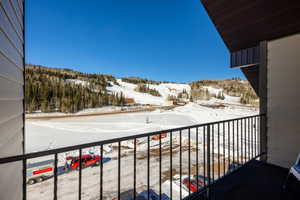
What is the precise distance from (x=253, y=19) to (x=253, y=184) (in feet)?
8.04

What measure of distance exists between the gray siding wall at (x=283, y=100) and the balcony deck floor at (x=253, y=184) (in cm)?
31

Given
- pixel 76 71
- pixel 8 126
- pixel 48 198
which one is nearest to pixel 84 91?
pixel 76 71

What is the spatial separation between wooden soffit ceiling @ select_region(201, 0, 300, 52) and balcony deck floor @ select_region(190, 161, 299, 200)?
2.17 m

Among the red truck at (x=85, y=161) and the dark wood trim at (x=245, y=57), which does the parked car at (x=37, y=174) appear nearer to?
the red truck at (x=85, y=161)

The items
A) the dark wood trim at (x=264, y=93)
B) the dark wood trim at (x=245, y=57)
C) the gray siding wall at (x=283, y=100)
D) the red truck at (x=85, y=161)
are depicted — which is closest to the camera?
the gray siding wall at (x=283, y=100)

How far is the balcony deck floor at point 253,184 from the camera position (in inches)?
62.3

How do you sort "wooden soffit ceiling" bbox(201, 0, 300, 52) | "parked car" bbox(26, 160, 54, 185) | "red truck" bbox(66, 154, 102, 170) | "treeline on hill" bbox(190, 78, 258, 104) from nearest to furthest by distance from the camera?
"wooden soffit ceiling" bbox(201, 0, 300, 52)
"parked car" bbox(26, 160, 54, 185)
"red truck" bbox(66, 154, 102, 170)
"treeline on hill" bbox(190, 78, 258, 104)

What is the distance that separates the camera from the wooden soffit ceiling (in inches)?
75.1

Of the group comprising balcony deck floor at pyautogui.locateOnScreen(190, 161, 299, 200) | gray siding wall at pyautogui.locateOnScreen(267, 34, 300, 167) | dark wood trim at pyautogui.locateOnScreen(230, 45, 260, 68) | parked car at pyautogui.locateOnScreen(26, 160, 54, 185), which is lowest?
parked car at pyautogui.locateOnScreen(26, 160, 54, 185)

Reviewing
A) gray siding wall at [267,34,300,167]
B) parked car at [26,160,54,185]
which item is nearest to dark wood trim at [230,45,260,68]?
gray siding wall at [267,34,300,167]

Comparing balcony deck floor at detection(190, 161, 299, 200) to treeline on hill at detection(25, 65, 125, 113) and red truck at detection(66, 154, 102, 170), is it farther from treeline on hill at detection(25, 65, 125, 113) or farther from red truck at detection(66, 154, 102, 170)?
treeline on hill at detection(25, 65, 125, 113)

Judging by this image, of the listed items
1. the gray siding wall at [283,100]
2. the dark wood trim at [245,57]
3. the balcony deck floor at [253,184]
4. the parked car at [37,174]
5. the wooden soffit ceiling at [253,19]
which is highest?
the wooden soffit ceiling at [253,19]

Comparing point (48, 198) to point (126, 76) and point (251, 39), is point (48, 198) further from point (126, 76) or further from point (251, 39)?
point (126, 76)

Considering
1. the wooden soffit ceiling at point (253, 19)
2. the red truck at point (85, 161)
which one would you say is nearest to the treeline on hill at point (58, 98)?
the red truck at point (85, 161)
